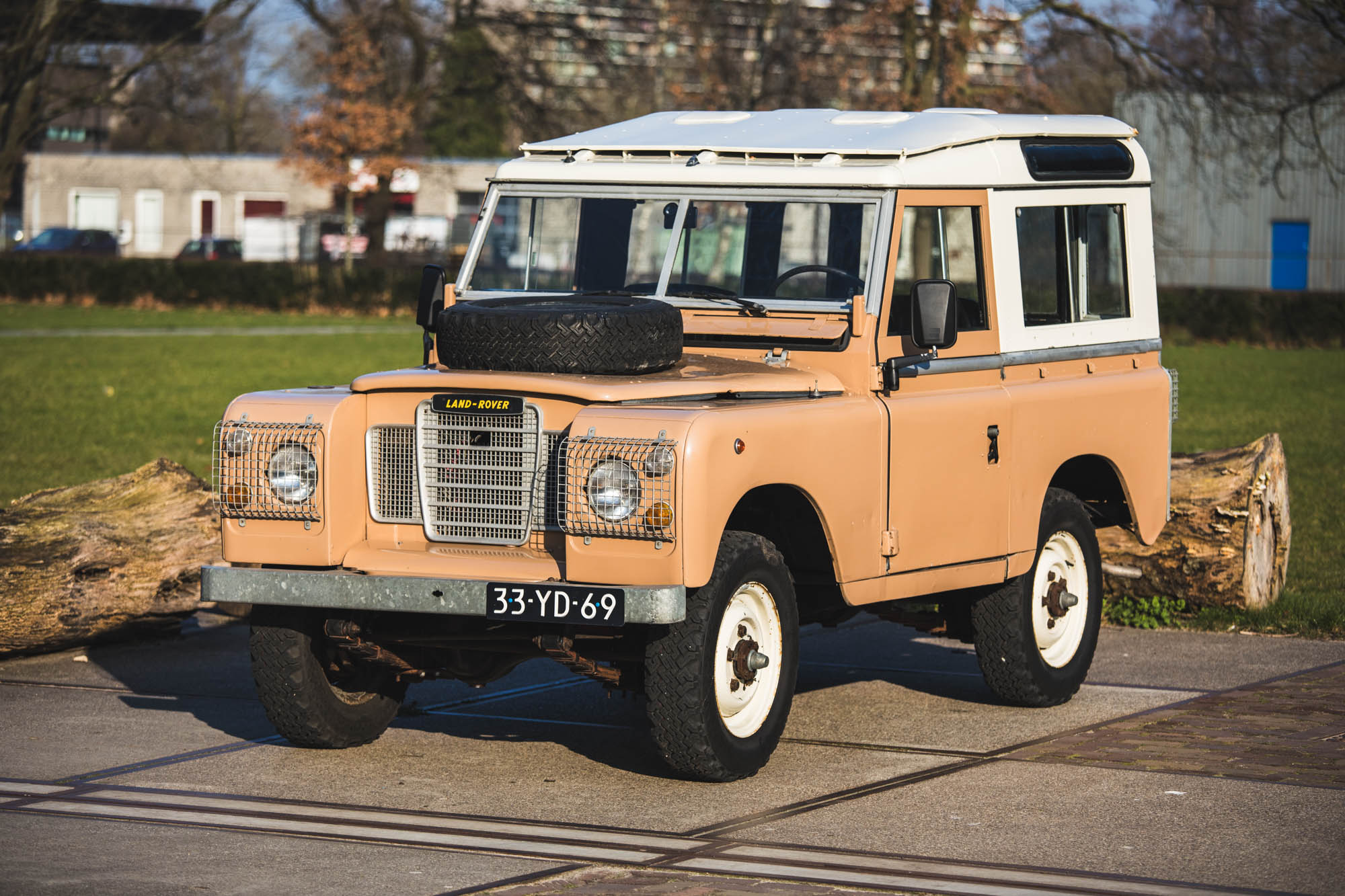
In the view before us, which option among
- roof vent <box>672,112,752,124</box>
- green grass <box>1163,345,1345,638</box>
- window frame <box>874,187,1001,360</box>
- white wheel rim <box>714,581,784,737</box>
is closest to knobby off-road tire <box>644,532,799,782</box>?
white wheel rim <box>714,581,784,737</box>

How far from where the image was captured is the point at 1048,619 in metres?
9.10

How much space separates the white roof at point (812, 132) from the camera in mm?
8383

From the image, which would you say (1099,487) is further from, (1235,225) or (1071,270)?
(1235,225)

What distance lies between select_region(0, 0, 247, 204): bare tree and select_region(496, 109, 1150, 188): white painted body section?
18932 mm

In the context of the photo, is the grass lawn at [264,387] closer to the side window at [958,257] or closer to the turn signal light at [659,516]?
the side window at [958,257]

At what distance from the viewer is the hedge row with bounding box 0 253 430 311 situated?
51.5 meters

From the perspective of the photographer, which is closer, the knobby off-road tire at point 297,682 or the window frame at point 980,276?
the knobby off-road tire at point 297,682

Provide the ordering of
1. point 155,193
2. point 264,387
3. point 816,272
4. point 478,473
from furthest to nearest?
point 155,193 < point 264,387 < point 816,272 < point 478,473

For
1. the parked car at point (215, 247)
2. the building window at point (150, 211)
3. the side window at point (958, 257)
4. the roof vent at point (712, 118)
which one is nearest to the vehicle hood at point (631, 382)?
the side window at point (958, 257)

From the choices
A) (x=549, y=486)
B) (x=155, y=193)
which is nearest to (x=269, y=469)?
(x=549, y=486)

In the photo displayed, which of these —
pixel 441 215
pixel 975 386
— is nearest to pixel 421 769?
pixel 975 386

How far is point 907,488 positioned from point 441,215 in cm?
6723

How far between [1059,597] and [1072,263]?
1.61m

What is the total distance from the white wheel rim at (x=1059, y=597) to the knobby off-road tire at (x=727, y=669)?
196 cm
